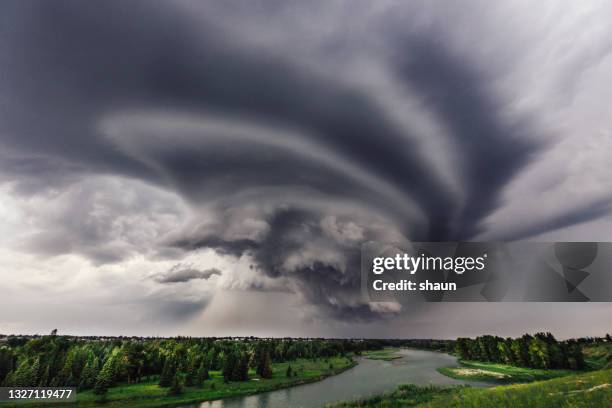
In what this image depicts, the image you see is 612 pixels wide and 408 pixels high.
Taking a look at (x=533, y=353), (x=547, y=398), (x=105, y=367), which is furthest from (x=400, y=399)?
(x=533, y=353)

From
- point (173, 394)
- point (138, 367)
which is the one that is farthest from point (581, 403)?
point (138, 367)

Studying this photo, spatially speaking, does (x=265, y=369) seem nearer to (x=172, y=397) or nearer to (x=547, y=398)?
(x=172, y=397)

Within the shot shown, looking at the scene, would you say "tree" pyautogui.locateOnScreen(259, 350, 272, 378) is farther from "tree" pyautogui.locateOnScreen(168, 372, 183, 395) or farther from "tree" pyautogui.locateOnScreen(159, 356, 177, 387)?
"tree" pyautogui.locateOnScreen(168, 372, 183, 395)

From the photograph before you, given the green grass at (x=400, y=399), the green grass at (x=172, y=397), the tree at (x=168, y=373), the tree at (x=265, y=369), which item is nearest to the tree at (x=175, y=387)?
the green grass at (x=172, y=397)

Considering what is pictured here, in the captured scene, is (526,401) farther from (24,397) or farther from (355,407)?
(24,397)

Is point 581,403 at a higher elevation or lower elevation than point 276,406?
higher

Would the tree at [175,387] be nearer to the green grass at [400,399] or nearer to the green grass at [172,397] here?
the green grass at [172,397]

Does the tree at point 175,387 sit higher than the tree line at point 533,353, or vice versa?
the tree line at point 533,353

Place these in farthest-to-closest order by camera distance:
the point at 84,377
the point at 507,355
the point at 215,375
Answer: the point at 507,355 < the point at 215,375 < the point at 84,377

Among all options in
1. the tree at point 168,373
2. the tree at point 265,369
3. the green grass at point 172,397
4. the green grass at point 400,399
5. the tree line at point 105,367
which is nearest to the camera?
the green grass at point 400,399
